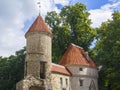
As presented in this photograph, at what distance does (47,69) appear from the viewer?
121ft

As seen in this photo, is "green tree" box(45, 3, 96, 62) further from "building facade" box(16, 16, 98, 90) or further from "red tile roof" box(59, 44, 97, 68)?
"building facade" box(16, 16, 98, 90)

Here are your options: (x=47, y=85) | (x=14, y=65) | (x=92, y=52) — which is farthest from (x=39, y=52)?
(x=14, y=65)

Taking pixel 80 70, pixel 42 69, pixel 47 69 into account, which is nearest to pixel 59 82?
pixel 47 69

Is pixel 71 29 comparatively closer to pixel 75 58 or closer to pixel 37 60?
pixel 75 58

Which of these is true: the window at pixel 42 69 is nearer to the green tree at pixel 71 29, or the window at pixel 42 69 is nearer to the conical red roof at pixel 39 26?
the conical red roof at pixel 39 26

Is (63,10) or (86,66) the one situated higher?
(63,10)

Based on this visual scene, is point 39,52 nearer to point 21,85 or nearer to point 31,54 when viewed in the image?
point 31,54

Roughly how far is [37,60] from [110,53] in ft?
37.4

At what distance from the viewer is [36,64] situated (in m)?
36.8

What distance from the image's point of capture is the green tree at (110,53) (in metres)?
40.7

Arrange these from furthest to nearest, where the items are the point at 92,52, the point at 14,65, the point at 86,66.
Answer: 1. the point at 14,65
2. the point at 92,52
3. the point at 86,66

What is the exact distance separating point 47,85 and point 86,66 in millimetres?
8465

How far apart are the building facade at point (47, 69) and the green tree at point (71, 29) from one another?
7.99 m

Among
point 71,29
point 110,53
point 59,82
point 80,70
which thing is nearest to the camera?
point 59,82
